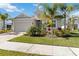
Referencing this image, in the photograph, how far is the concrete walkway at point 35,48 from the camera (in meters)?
7.77

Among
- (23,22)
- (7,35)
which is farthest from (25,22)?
(7,35)

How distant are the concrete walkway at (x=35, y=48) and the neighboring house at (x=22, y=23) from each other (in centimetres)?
21

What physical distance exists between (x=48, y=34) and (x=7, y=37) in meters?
1.34

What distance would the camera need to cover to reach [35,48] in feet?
26.0

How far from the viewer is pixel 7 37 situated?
8.10 meters

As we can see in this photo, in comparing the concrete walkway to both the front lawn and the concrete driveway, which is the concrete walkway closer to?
the concrete driveway

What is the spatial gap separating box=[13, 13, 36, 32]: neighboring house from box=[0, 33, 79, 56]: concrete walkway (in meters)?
0.21

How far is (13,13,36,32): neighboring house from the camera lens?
26.2ft

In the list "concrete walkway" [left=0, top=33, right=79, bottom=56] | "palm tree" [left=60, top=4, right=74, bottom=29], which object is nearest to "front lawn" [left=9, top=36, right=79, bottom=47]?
"concrete walkway" [left=0, top=33, right=79, bottom=56]

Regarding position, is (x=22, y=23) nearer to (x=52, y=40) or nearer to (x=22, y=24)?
(x=22, y=24)

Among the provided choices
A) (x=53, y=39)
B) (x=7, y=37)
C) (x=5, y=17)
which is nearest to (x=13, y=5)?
(x=5, y=17)

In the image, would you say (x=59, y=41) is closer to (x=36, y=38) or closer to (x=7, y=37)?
(x=36, y=38)

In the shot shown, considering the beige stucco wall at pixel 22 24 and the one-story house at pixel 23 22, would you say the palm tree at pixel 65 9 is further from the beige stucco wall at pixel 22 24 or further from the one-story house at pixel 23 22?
the beige stucco wall at pixel 22 24

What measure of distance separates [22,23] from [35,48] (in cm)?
92
